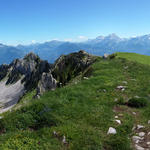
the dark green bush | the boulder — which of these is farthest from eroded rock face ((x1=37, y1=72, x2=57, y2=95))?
the boulder

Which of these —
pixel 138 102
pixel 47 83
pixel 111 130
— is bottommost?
pixel 47 83

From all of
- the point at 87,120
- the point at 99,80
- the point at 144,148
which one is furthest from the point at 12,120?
the point at 99,80

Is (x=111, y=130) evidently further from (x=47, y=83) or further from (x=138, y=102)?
(x=47, y=83)

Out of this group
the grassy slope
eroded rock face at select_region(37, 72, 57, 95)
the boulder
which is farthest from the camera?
eroded rock face at select_region(37, 72, 57, 95)

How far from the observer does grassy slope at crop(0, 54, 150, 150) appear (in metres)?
8.24

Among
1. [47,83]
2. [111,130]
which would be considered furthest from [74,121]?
[47,83]

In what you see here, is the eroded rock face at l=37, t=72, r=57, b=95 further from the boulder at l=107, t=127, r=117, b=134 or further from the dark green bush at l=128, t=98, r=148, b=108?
the boulder at l=107, t=127, r=117, b=134

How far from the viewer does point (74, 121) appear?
10.8 meters

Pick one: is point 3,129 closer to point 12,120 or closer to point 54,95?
point 12,120

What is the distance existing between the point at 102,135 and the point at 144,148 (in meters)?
2.36

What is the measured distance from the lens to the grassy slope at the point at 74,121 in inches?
324

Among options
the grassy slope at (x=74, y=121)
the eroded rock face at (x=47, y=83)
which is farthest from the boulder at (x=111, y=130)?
the eroded rock face at (x=47, y=83)

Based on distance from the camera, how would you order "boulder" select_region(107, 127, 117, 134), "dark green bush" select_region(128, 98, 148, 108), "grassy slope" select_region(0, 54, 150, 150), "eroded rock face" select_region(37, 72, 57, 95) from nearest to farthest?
"grassy slope" select_region(0, 54, 150, 150) → "boulder" select_region(107, 127, 117, 134) → "dark green bush" select_region(128, 98, 148, 108) → "eroded rock face" select_region(37, 72, 57, 95)

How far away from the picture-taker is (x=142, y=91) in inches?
661
